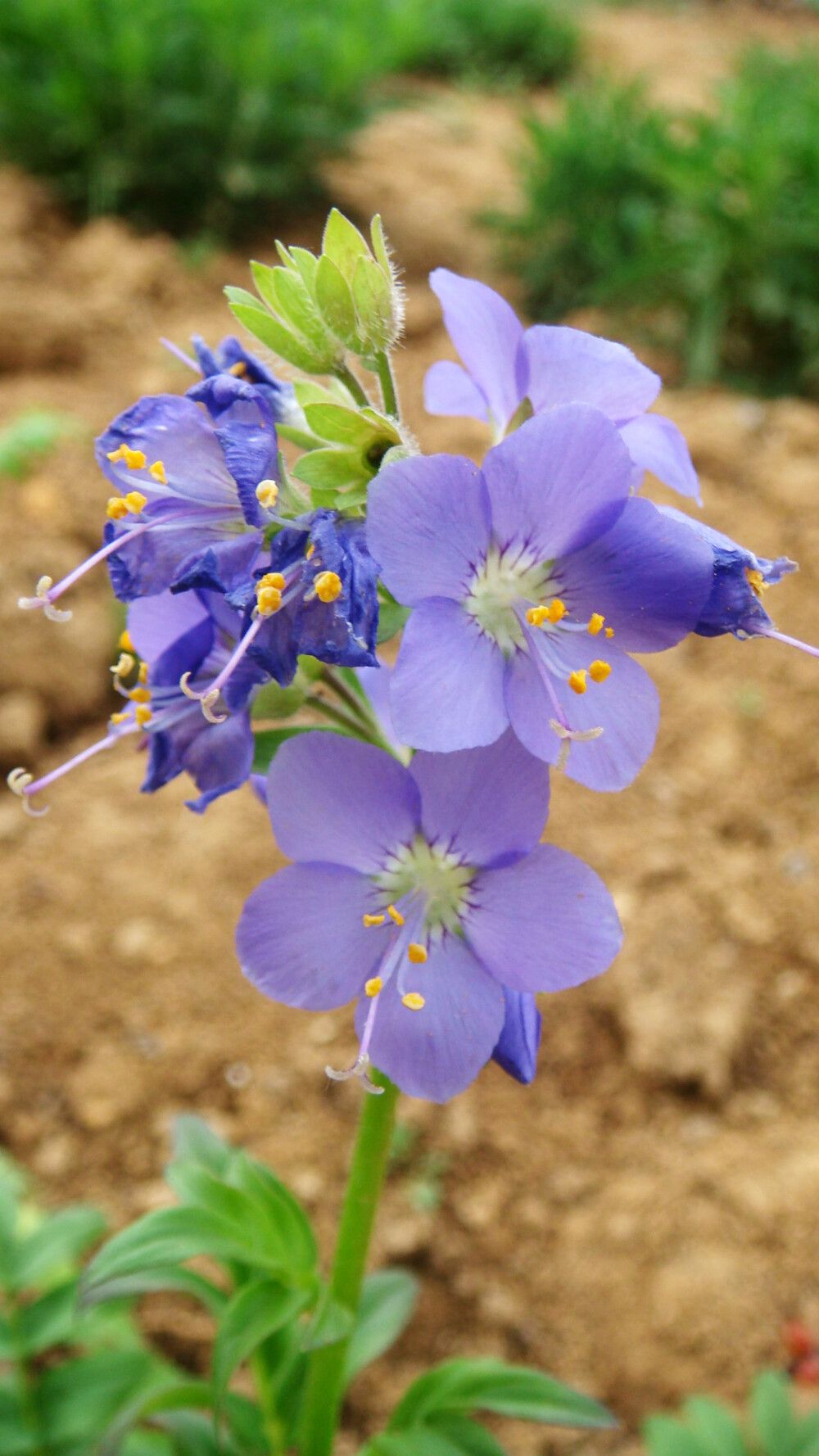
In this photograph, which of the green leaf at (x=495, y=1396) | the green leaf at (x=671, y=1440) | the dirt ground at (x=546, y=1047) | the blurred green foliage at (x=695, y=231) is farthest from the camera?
the blurred green foliage at (x=695, y=231)

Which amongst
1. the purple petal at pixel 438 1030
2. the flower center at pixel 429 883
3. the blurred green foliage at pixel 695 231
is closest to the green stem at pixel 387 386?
the flower center at pixel 429 883

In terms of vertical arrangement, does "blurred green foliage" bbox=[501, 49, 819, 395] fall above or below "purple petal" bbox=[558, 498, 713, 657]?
below

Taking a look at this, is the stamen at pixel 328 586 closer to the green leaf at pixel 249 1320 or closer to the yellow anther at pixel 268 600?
the yellow anther at pixel 268 600

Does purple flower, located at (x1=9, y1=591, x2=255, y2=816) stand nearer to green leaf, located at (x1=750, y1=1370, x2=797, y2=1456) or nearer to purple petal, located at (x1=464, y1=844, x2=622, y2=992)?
purple petal, located at (x1=464, y1=844, x2=622, y2=992)

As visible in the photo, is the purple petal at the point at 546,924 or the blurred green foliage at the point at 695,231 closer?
the purple petal at the point at 546,924

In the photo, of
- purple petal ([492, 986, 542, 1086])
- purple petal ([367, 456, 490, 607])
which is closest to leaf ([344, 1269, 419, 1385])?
purple petal ([492, 986, 542, 1086])

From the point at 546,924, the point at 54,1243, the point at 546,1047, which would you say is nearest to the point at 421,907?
the point at 546,924

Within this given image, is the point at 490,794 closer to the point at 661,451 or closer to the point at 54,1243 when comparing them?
the point at 661,451
